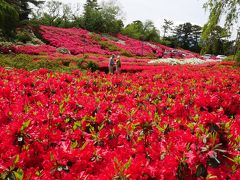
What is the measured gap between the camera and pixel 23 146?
292 centimetres

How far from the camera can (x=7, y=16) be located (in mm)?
18844

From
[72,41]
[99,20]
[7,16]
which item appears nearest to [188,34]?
[99,20]

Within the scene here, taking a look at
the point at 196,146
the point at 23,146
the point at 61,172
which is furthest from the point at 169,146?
the point at 23,146

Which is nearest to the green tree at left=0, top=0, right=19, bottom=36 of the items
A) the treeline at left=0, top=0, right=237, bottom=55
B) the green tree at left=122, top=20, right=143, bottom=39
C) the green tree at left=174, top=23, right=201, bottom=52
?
the treeline at left=0, top=0, right=237, bottom=55

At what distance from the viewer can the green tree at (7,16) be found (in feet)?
60.1

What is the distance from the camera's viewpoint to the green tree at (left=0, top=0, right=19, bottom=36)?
18.3 metres

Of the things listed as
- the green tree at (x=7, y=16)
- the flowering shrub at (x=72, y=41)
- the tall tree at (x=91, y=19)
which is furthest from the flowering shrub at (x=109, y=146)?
the tall tree at (x=91, y=19)

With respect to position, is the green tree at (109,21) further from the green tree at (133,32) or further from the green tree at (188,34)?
the green tree at (188,34)

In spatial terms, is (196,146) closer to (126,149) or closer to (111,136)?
(126,149)

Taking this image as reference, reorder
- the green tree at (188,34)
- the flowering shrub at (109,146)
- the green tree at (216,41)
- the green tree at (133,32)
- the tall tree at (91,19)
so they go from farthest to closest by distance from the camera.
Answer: the green tree at (188,34)
the green tree at (133,32)
the tall tree at (91,19)
the green tree at (216,41)
the flowering shrub at (109,146)

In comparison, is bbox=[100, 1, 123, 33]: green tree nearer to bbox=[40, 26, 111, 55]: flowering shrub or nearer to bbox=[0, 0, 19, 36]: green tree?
bbox=[40, 26, 111, 55]: flowering shrub

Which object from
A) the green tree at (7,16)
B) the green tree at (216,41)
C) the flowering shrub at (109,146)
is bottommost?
the flowering shrub at (109,146)

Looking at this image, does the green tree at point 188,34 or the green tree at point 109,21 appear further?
the green tree at point 188,34

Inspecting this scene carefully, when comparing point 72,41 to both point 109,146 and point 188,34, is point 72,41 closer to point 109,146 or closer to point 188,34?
point 109,146
